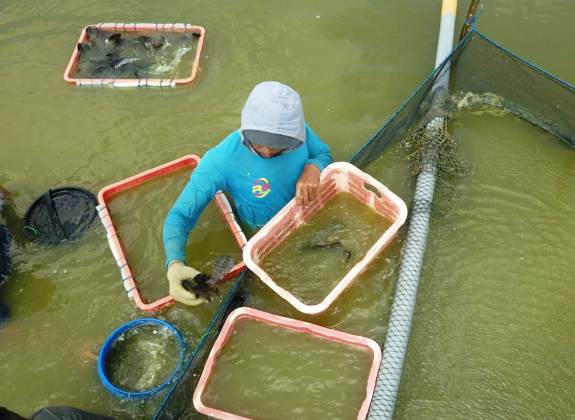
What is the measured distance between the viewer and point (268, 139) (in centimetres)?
274

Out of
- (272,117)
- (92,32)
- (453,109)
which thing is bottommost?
(453,109)

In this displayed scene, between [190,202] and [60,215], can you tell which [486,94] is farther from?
[60,215]

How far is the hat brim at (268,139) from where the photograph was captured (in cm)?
273

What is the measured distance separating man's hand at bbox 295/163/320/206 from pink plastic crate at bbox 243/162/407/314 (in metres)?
0.11

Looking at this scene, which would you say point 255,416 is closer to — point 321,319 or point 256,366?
point 256,366

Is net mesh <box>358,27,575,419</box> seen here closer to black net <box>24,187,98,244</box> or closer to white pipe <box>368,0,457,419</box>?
white pipe <box>368,0,457,419</box>

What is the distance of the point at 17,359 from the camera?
141 inches

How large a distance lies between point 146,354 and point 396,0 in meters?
5.04

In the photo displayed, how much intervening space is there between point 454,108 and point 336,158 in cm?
134

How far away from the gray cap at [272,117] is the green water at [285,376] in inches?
49.0

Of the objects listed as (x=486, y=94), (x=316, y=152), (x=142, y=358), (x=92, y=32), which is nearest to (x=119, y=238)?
(x=142, y=358)

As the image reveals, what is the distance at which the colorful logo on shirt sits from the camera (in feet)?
10.6

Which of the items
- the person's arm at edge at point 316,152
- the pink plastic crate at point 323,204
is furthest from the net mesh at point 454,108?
the person's arm at edge at point 316,152

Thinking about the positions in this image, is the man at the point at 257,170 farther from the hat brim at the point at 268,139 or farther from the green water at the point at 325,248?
the green water at the point at 325,248
